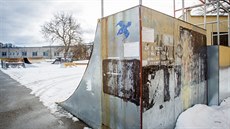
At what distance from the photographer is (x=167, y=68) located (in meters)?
3.50

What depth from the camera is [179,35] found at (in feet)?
12.7

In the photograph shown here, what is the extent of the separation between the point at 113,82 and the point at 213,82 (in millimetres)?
3442

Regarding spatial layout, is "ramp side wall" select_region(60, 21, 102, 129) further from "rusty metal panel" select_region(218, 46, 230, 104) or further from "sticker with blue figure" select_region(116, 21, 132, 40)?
"rusty metal panel" select_region(218, 46, 230, 104)

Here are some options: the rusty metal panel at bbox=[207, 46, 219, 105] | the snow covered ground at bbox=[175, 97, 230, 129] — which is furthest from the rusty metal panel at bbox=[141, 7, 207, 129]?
the rusty metal panel at bbox=[207, 46, 219, 105]

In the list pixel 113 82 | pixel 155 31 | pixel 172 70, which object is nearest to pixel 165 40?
pixel 155 31

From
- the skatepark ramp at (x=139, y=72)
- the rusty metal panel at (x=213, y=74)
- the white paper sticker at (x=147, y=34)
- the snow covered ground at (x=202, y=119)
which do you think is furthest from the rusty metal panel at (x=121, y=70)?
the rusty metal panel at (x=213, y=74)

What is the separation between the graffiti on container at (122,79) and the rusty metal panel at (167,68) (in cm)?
15

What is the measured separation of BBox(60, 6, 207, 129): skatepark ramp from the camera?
2.98 metres

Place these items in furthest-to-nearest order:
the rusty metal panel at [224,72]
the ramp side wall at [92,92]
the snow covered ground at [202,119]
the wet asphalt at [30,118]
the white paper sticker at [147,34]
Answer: the rusty metal panel at [224,72], the wet asphalt at [30,118], the ramp side wall at [92,92], the snow covered ground at [202,119], the white paper sticker at [147,34]

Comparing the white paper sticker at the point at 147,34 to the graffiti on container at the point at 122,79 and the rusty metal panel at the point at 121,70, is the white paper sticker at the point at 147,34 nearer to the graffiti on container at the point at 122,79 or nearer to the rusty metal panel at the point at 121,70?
the rusty metal panel at the point at 121,70

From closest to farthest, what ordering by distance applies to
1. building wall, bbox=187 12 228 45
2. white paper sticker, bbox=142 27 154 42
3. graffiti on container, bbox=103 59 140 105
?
white paper sticker, bbox=142 27 154 42
graffiti on container, bbox=103 59 140 105
building wall, bbox=187 12 228 45

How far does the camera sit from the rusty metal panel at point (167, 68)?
3010mm

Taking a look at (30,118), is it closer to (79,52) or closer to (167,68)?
(167,68)

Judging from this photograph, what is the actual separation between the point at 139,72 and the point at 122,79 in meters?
0.50
